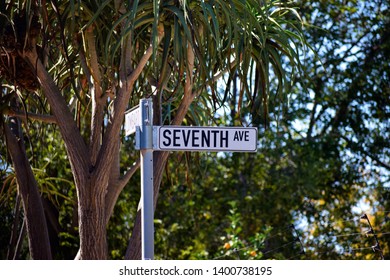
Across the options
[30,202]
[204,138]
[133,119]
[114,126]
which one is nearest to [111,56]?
[114,126]

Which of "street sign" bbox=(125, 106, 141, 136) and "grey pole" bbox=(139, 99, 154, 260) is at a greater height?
"street sign" bbox=(125, 106, 141, 136)

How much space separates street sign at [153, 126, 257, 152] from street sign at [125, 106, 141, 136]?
11cm

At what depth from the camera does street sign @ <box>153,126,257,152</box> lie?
4.23 meters

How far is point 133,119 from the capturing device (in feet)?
14.3

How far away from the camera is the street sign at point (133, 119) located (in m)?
4.26

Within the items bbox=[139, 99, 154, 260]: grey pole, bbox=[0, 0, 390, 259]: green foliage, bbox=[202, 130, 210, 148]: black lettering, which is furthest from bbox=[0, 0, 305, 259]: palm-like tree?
bbox=[0, 0, 390, 259]: green foliage

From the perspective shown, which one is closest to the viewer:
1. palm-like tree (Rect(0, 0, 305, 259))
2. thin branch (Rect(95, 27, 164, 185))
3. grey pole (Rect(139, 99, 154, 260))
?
grey pole (Rect(139, 99, 154, 260))

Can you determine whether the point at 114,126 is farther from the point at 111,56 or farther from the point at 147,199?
the point at 147,199

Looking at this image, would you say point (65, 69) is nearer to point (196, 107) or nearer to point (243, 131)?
point (196, 107)

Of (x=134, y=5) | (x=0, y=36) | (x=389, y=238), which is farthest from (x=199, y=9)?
(x=389, y=238)

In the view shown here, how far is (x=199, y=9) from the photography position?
5602mm

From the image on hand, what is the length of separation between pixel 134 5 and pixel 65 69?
149 cm

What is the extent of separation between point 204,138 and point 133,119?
0.35 meters

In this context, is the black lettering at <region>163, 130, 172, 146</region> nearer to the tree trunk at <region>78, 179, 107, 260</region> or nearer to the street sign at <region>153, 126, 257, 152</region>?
the street sign at <region>153, 126, 257, 152</region>
